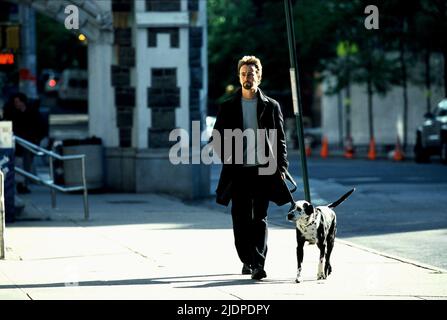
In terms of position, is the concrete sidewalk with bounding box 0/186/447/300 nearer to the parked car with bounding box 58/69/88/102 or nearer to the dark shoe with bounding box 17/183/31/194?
the dark shoe with bounding box 17/183/31/194

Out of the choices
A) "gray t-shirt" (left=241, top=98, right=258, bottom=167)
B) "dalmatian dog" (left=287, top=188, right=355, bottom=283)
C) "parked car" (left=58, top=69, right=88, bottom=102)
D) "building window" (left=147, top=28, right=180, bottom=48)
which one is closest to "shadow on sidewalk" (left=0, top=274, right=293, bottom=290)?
"dalmatian dog" (left=287, top=188, right=355, bottom=283)

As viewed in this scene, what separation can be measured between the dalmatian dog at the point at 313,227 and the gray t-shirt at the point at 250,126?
0.72 m

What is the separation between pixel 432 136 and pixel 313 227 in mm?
24719

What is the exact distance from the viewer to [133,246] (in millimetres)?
14297

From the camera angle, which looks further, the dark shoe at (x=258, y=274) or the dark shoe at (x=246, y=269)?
the dark shoe at (x=246, y=269)

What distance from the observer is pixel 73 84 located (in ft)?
253

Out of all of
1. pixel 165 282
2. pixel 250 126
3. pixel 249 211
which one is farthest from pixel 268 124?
pixel 165 282

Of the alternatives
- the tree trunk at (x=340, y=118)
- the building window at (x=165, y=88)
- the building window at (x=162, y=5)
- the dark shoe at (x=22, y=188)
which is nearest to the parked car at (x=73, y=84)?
the tree trunk at (x=340, y=118)

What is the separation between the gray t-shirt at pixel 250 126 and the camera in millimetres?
11719

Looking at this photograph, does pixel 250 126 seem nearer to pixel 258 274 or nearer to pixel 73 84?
pixel 258 274

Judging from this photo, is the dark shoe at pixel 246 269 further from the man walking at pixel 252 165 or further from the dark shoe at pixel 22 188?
the dark shoe at pixel 22 188

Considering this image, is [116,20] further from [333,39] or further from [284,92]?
[284,92]
